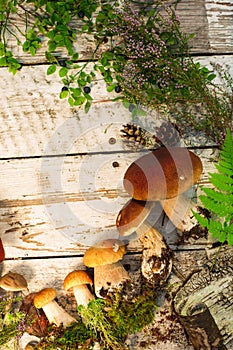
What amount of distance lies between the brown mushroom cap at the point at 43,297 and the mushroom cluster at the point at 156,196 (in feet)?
1.41

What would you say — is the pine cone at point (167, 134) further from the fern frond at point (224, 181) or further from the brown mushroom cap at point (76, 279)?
the brown mushroom cap at point (76, 279)

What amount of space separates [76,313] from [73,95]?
1.03 m

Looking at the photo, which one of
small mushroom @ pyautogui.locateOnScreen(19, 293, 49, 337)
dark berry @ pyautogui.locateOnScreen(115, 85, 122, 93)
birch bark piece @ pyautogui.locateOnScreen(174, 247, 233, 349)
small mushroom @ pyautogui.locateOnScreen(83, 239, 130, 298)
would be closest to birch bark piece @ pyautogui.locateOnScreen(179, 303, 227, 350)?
birch bark piece @ pyautogui.locateOnScreen(174, 247, 233, 349)

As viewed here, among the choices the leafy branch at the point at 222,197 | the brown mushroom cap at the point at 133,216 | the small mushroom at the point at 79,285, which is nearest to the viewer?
the leafy branch at the point at 222,197

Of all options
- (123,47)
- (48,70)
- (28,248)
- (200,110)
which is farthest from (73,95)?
(28,248)

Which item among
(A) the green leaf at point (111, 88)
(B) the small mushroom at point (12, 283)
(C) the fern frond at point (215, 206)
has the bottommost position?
(B) the small mushroom at point (12, 283)

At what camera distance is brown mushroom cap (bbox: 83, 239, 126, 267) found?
7.49 feet

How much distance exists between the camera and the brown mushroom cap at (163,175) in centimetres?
214

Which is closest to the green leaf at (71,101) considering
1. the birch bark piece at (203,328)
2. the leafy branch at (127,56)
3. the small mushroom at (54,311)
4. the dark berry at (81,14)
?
the leafy branch at (127,56)

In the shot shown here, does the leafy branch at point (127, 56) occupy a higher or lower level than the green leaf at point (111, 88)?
higher

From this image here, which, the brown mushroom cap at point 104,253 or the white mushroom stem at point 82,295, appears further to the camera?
the white mushroom stem at point 82,295

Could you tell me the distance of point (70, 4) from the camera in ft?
7.70

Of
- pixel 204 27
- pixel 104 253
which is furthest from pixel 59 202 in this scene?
pixel 204 27

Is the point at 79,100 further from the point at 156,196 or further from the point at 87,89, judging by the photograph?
the point at 156,196
